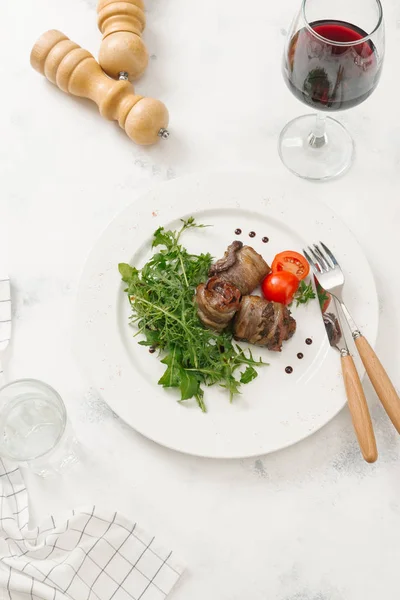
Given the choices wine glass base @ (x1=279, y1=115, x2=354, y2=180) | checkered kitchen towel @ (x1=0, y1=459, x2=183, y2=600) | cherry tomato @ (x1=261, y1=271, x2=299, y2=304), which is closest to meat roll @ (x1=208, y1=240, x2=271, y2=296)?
cherry tomato @ (x1=261, y1=271, x2=299, y2=304)

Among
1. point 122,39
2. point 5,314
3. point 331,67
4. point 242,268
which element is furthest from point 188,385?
point 122,39

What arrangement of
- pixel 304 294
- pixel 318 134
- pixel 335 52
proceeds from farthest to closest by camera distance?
1. pixel 318 134
2. pixel 304 294
3. pixel 335 52

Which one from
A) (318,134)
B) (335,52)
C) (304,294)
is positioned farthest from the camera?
(318,134)

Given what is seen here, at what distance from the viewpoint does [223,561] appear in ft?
5.84

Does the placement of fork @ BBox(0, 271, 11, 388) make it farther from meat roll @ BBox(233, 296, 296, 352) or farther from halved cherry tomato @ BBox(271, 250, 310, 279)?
halved cherry tomato @ BBox(271, 250, 310, 279)

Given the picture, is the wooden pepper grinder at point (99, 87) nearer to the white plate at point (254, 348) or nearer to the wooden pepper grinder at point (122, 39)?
the wooden pepper grinder at point (122, 39)

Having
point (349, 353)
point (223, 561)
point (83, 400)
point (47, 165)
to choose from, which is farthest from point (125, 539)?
point (47, 165)

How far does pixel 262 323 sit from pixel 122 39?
0.97 metres

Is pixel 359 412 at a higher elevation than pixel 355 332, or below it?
below

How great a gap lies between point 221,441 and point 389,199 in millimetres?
871

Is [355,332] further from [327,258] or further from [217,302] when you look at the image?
[217,302]

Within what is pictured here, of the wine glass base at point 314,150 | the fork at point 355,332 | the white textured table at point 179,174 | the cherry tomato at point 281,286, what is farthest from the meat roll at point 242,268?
the wine glass base at point 314,150

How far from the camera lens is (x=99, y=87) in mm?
Result: 2162

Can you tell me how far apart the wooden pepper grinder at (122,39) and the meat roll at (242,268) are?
68 centimetres
